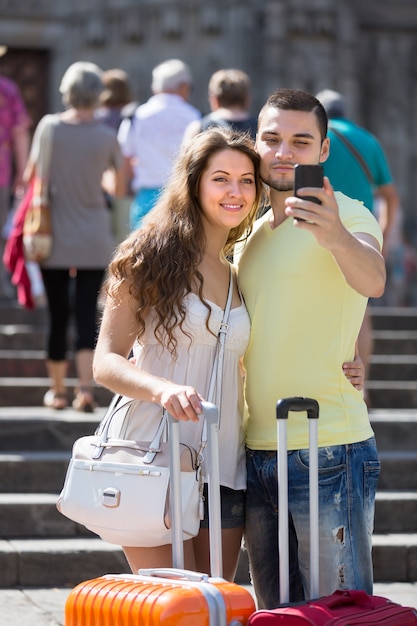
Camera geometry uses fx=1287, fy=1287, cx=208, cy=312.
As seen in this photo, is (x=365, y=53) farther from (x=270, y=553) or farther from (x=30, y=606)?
(x=270, y=553)

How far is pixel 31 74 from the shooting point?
47.4 feet

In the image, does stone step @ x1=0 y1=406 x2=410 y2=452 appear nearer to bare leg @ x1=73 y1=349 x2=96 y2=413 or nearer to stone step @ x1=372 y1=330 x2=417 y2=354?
bare leg @ x1=73 y1=349 x2=96 y2=413

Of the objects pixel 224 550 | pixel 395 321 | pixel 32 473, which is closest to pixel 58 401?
pixel 32 473

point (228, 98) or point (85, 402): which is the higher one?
point (228, 98)

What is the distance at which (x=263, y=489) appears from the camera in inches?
144

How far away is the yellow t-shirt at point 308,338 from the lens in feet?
11.7

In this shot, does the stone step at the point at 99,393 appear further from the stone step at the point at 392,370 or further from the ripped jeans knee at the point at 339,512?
the ripped jeans knee at the point at 339,512

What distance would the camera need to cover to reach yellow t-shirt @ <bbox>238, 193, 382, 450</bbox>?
140 inches

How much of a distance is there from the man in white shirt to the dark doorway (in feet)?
21.1

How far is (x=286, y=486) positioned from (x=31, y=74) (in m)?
11.8

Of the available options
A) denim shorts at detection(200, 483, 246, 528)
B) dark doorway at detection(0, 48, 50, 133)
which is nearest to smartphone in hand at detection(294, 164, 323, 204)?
denim shorts at detection(200, 483, 246, 528)

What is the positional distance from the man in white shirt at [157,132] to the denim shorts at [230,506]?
4228 millimetres

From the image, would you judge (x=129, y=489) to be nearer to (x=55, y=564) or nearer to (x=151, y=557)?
(x=151, y=557)

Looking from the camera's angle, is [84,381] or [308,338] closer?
[308,338]
